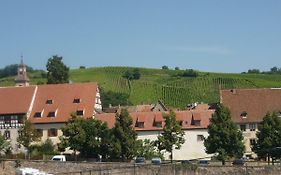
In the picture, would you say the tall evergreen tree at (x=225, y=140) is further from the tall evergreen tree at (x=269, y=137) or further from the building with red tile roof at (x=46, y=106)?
the building with red tile roof at (x=46, y=106)

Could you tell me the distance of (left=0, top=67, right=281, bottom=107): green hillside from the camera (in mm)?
133250

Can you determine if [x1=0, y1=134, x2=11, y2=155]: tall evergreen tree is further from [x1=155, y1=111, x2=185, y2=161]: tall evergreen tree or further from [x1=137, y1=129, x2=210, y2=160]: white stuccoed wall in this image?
[x1=155, y1=111, x2=185, y2=161]: tall evergreen tree

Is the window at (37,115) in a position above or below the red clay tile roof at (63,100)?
below

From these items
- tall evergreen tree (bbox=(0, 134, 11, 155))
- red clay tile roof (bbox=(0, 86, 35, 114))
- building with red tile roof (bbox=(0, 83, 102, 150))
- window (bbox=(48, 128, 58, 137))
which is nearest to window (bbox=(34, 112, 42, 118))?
building with red tile roof (bbox=(0, 83, 102, 150))

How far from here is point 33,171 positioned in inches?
2333

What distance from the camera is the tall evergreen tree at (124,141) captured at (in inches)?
2574

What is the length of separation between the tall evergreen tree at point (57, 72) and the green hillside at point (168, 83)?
24.2 m

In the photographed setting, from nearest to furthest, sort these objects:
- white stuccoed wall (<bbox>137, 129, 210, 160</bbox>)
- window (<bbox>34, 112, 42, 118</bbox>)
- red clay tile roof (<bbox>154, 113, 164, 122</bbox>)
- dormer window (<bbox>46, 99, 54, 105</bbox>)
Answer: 1. white stuccoed wall (<bbox>137, 129, 210, 160</bbox>)
2. red clay tile roof (<bbox>154, 113, 164, 122</bbox>)
3. window (<bbox>34, 112, 42, 118</bbox>)
4. dormer window (<bbox>46, 99, 54, 105</bbox>)

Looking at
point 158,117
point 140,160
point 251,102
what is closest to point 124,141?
point 140,160

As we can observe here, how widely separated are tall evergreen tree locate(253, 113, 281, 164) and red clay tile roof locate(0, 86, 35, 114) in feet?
99.2

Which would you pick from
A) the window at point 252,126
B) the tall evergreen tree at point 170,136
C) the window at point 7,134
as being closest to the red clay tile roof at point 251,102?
the window at point 252,126

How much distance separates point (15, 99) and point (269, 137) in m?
34.1

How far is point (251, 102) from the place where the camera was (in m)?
82.2

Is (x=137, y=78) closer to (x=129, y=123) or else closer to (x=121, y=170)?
(x=129, y=123)
